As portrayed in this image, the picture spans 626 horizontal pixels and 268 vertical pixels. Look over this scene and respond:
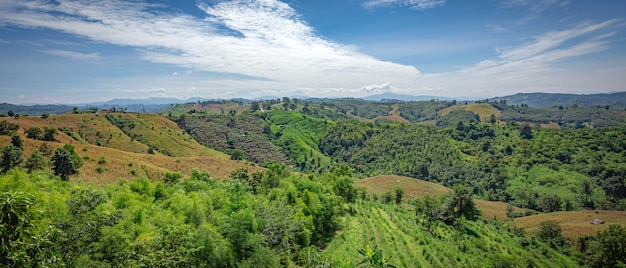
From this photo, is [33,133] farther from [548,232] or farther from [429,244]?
[548,232]

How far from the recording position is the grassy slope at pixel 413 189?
98438mm

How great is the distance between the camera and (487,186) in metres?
124

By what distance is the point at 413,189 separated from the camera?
116062 millimetres

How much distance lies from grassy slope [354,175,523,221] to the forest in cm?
113

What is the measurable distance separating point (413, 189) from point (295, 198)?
8710cm

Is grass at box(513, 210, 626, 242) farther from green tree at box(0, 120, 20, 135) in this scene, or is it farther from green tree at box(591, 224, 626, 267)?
green tree at box(0, 120, 20, 135)

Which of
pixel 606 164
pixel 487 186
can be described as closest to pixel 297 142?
pixel 487 186

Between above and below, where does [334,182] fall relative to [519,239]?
above

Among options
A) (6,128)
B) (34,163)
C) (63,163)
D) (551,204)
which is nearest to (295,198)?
(63,163)

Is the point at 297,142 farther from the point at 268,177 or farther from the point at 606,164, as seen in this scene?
the point at 606,164

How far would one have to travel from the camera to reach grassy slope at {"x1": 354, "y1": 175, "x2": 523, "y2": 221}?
323 ft

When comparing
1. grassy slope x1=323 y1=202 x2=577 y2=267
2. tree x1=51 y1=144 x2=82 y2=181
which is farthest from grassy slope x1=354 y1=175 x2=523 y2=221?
tree x1=51 y1=144 x2=82 y2=181

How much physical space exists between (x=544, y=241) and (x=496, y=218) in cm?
2670

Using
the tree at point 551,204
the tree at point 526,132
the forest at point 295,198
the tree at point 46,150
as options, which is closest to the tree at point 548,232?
the forest at point 295,198
